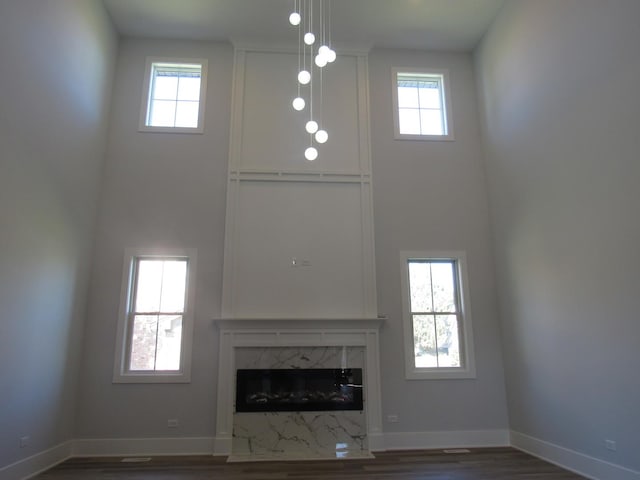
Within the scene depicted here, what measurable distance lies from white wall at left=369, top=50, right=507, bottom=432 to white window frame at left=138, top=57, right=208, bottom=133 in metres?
2.41

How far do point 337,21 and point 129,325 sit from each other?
485 centimetres

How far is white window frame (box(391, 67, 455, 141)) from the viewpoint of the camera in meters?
6.08

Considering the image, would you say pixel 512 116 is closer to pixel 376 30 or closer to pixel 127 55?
pixel 376 30

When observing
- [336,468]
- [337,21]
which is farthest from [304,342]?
[337,21]

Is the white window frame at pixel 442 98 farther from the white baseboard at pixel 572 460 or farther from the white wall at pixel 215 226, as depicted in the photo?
the white baseboard at pixel 572 460

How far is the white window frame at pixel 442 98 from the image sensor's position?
20.0 ft

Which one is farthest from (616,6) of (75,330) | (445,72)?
(75,330)

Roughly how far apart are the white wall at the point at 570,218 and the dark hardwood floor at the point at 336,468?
1.78ft

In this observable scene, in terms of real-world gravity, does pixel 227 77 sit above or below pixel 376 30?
below

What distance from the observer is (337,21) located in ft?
18.9

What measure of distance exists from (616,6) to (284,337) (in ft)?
15.5

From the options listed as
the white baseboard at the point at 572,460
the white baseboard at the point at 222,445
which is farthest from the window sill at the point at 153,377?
the white baseboard at the point at 572,460

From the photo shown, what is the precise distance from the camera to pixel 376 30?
5.96 metres

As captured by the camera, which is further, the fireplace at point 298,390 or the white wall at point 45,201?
the fireplace at point 298,390
